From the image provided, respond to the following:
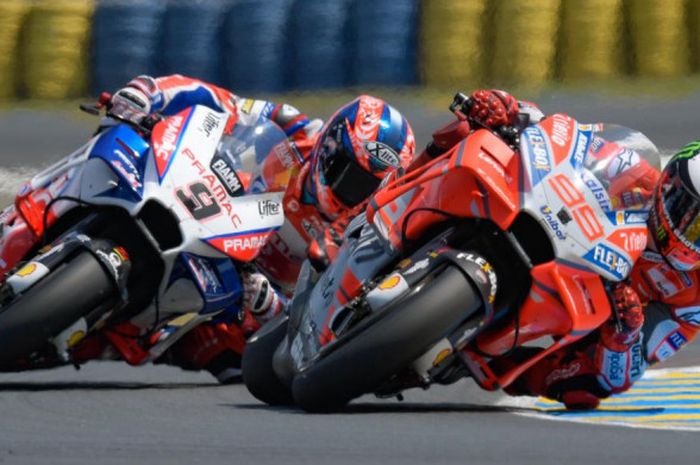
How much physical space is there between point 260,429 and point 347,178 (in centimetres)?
228

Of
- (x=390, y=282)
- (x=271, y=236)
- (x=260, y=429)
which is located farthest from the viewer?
(x=271, y=236)

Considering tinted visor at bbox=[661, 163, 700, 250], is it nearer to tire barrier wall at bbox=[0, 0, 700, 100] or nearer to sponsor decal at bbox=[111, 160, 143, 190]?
sponsor decal at bbox=[111, 160, 143, 190]

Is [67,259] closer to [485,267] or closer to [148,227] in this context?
[148,227]

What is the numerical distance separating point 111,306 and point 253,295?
2.89 feet

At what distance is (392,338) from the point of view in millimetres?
5434

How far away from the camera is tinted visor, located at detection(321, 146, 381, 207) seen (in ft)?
23.7

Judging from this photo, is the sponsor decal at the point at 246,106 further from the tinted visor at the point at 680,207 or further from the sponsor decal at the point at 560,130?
the tinted visor at the point at 680,207

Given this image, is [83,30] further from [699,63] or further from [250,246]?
[250,246]

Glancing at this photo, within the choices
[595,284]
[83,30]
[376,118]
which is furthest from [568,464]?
[83,30]

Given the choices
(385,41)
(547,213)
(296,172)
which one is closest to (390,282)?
(547,213)

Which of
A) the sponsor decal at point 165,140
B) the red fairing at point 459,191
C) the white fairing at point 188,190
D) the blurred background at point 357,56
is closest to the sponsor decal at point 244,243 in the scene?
Result: the white fairing at point 188,190

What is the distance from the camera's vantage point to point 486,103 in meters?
6.18

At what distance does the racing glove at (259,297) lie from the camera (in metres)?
7.92

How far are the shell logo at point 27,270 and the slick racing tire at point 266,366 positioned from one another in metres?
0.94
